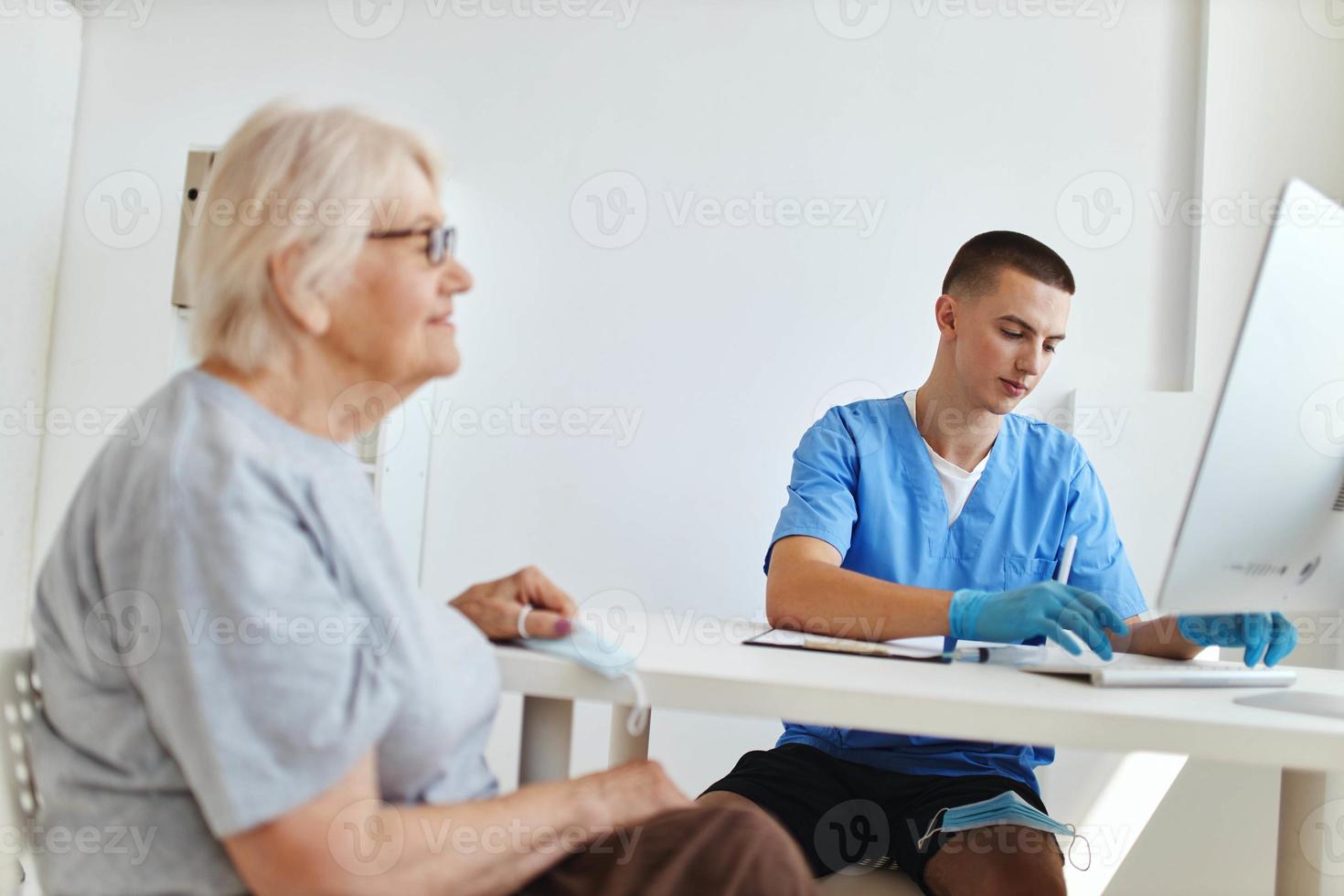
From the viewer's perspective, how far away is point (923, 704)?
1029 millimetres

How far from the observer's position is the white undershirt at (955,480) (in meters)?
1.79

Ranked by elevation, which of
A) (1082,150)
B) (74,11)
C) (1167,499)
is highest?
(74,11)

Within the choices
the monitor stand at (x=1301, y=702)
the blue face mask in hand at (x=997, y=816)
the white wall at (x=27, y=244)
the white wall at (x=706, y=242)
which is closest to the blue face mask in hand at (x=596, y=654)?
the blue face mask in hand at (x=997, y=816)

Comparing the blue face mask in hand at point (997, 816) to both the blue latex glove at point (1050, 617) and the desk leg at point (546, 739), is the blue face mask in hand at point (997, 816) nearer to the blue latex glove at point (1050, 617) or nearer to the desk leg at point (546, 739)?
the blue latex glove at point (1050, 617)

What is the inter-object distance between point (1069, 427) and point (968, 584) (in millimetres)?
911

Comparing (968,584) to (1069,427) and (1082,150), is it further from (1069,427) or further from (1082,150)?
(1082,150)

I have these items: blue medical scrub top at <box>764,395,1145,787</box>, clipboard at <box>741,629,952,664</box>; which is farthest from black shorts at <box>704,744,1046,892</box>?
clipboard at <box>741,629,952,664</box>

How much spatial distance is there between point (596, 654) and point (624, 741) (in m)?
0.37

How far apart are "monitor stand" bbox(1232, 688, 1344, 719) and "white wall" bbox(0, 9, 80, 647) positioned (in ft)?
9.73

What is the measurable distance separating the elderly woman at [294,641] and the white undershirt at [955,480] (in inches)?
35.2

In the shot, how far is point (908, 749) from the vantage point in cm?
159

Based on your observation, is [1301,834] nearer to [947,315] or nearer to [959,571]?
[959,571]

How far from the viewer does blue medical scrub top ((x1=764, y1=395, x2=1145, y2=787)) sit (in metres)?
1.75

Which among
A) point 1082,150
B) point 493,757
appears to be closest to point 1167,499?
point 1082,150
